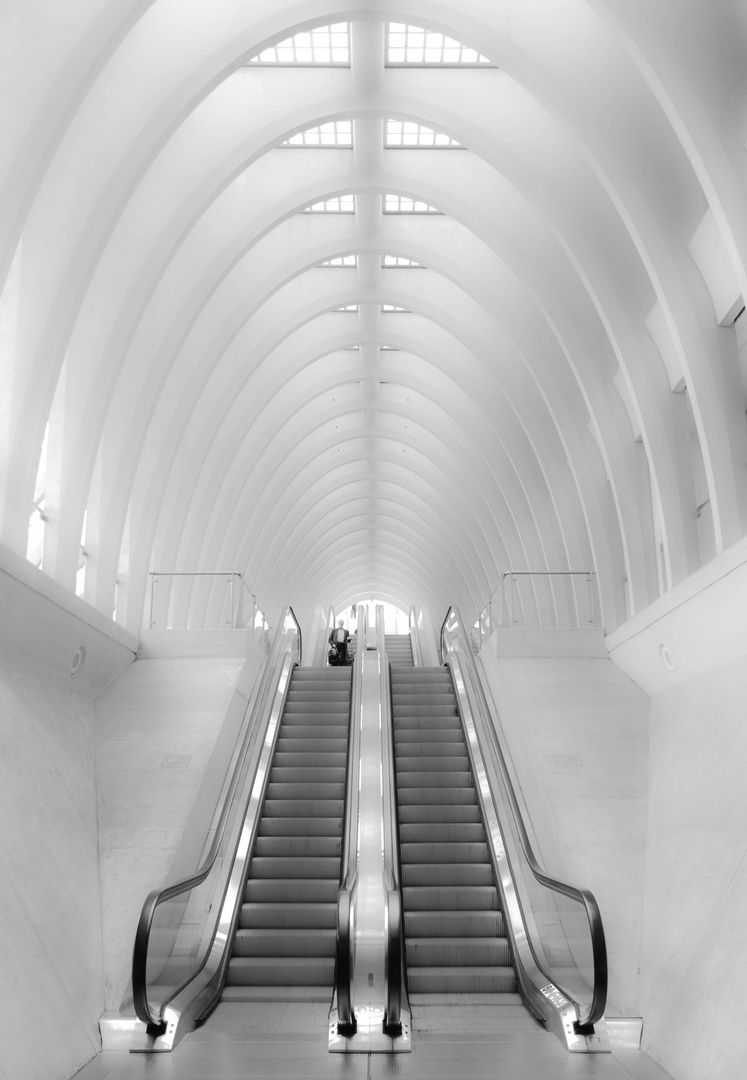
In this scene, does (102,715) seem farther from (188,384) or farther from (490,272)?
(490,272)

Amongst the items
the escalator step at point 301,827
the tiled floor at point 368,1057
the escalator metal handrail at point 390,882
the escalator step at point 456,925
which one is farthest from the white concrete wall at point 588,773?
the escalator step at point 301,827

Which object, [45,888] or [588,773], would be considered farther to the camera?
[588,773]

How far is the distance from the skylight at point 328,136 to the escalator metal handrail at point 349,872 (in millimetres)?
9280

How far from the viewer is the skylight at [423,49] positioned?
47.6ft

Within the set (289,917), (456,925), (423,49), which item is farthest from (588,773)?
(423,49)

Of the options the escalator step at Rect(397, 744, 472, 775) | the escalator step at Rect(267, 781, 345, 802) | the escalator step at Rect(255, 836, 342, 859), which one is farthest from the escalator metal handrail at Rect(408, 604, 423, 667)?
the escalator step at Rect(255, 836, 342, 859)

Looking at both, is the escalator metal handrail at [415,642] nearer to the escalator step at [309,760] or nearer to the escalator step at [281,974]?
the escalator step at [309,760]

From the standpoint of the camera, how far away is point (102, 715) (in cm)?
1354

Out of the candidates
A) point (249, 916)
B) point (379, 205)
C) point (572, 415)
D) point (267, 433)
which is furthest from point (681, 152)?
point (267, 433)

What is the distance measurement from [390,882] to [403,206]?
573 inches

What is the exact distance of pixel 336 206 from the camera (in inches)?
763

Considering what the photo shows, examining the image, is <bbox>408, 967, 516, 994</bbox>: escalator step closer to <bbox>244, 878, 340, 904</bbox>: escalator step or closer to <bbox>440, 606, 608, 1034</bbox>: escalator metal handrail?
<bbox>440, 606, 608, 1034</bbox>: escalator metal handrail

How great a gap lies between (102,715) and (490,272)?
11.4 m

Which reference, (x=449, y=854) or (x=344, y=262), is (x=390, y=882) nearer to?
(x=449, y=854)
